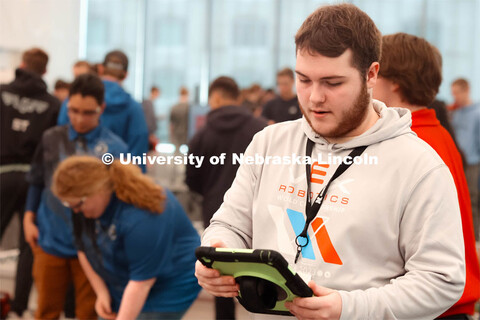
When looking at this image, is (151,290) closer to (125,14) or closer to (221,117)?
(221,117)

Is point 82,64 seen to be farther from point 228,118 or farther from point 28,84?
point 228,118

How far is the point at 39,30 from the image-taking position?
133 inches

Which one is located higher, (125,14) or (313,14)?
(125,14)

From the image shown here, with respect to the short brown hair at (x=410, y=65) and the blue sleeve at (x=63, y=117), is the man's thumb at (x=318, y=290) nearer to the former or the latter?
the short brown hair at (x=410, y=65)

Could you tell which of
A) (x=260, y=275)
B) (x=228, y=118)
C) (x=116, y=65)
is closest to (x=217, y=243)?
(x=260, y=275)

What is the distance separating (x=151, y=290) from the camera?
2400mm

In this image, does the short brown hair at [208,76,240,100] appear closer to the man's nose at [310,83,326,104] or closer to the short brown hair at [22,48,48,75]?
Answer: the short brown hair at [22,48,48,75]

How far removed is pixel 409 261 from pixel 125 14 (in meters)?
2.13

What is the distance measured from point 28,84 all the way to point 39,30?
0.32 metres

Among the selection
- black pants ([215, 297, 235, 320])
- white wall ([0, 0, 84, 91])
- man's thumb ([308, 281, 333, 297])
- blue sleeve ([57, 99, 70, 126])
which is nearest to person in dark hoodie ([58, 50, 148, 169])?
blue sleeve ([57, 99, 70, 126])

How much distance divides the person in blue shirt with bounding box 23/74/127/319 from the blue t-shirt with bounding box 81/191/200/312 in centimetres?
39

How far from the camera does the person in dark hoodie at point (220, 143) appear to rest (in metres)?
2.01

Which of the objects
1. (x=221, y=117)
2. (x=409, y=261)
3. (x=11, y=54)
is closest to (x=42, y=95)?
(x=11, y=54)

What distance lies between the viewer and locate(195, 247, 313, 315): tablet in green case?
1.12 meters
